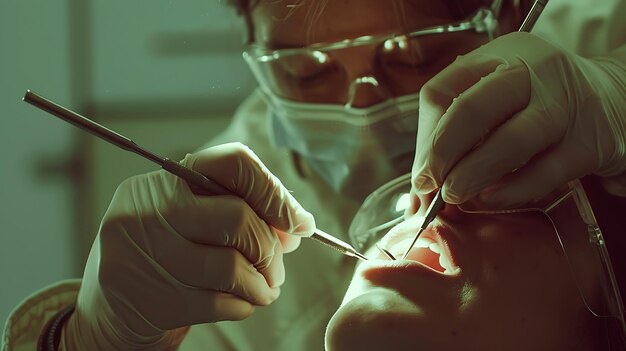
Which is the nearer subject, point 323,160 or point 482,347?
point 482,347

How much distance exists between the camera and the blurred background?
4.19ft

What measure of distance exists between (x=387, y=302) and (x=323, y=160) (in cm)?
71

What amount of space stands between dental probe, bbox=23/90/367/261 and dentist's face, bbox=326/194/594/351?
15 cm

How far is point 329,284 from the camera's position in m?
1.73

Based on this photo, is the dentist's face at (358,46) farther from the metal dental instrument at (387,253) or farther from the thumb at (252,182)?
the metal dental instrument at (387,253)

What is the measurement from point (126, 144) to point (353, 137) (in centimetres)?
61

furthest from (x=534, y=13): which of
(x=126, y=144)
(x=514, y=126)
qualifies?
(x=126, y=144)

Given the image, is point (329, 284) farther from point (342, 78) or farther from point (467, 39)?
point (467, 39)

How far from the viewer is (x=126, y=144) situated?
933 mm

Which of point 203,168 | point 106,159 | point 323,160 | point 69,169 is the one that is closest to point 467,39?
point 323,160

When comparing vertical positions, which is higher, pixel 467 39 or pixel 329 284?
pixel 467 39

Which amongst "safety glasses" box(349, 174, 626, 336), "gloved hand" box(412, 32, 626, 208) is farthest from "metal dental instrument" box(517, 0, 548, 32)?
"safety glasses" box(349, 174, 626, 336)

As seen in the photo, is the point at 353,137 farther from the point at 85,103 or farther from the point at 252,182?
the point at 85,103

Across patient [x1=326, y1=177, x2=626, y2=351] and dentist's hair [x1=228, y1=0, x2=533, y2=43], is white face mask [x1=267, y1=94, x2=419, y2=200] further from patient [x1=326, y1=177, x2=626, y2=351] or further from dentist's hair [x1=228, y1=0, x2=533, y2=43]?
patient [x1=326, y1=177, x2=626, y2=351]
